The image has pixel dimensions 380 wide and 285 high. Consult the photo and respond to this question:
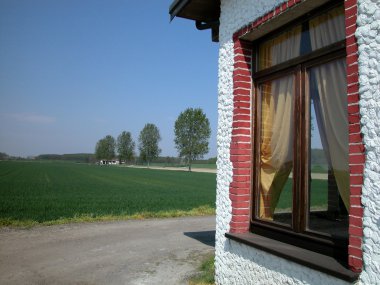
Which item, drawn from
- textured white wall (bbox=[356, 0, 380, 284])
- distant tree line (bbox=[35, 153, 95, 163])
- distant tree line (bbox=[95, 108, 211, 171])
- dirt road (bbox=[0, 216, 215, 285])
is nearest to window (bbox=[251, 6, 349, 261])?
textured white wall (bbox=[356, 0, 380, 284])

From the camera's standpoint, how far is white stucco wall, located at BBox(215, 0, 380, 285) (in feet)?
8.89

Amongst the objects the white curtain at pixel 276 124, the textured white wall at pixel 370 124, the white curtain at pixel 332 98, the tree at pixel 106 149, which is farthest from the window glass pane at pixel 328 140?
the tree at pixel 106 149

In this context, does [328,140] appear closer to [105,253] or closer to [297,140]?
[297,140]

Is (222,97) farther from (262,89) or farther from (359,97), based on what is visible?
(359,97)

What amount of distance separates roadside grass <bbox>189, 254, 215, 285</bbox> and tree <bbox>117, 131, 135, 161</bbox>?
452 feet

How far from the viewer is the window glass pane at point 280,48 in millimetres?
3908

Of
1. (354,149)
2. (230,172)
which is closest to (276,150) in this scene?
(230,172)

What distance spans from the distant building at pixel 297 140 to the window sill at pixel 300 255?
0.04 feet

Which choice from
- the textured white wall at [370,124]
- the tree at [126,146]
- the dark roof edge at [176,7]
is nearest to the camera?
the textured white wall at [370,124]

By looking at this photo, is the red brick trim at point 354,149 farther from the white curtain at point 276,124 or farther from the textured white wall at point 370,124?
the white curtain at point 276,124

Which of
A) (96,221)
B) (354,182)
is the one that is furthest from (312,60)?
(96,221)

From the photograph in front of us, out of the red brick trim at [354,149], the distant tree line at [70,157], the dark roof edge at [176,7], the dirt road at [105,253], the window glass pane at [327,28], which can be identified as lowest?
the dirt road at [105,253]

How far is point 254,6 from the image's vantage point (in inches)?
168

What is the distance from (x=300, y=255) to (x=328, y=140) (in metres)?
1.13
